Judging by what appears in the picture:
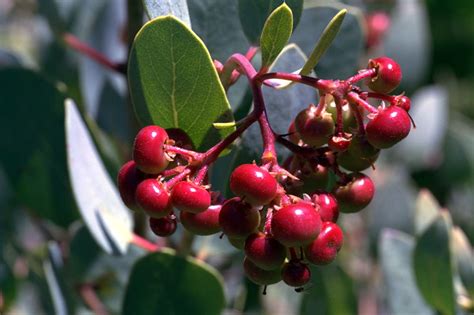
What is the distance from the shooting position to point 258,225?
3.08 feet

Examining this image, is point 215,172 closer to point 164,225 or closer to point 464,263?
point 164,225

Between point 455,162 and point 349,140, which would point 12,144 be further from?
point 455,162

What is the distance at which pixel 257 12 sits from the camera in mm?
1047

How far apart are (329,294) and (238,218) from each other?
0.71 meters

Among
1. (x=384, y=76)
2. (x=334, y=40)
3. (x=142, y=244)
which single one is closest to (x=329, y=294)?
(x=142, y=244)

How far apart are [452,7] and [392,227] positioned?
2205 millimetres

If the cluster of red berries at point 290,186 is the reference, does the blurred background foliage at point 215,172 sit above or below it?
below

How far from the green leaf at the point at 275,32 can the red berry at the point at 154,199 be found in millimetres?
202

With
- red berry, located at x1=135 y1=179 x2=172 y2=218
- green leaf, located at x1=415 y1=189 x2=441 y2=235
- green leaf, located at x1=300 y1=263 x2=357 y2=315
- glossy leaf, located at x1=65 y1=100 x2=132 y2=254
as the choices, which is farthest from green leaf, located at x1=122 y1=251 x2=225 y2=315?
green leaf, located at x1=415 y1=189 x2=441 y2=235

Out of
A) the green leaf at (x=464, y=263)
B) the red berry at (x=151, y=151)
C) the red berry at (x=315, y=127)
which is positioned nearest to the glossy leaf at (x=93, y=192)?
the red berry at (x=151, y=151)

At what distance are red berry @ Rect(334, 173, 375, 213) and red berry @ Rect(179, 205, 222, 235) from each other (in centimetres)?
15

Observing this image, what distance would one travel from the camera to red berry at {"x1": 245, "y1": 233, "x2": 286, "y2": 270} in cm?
91

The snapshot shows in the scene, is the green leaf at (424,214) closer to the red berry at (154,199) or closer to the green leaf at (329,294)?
the green leaf at (329,294)

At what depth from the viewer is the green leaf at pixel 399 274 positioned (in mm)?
1563
